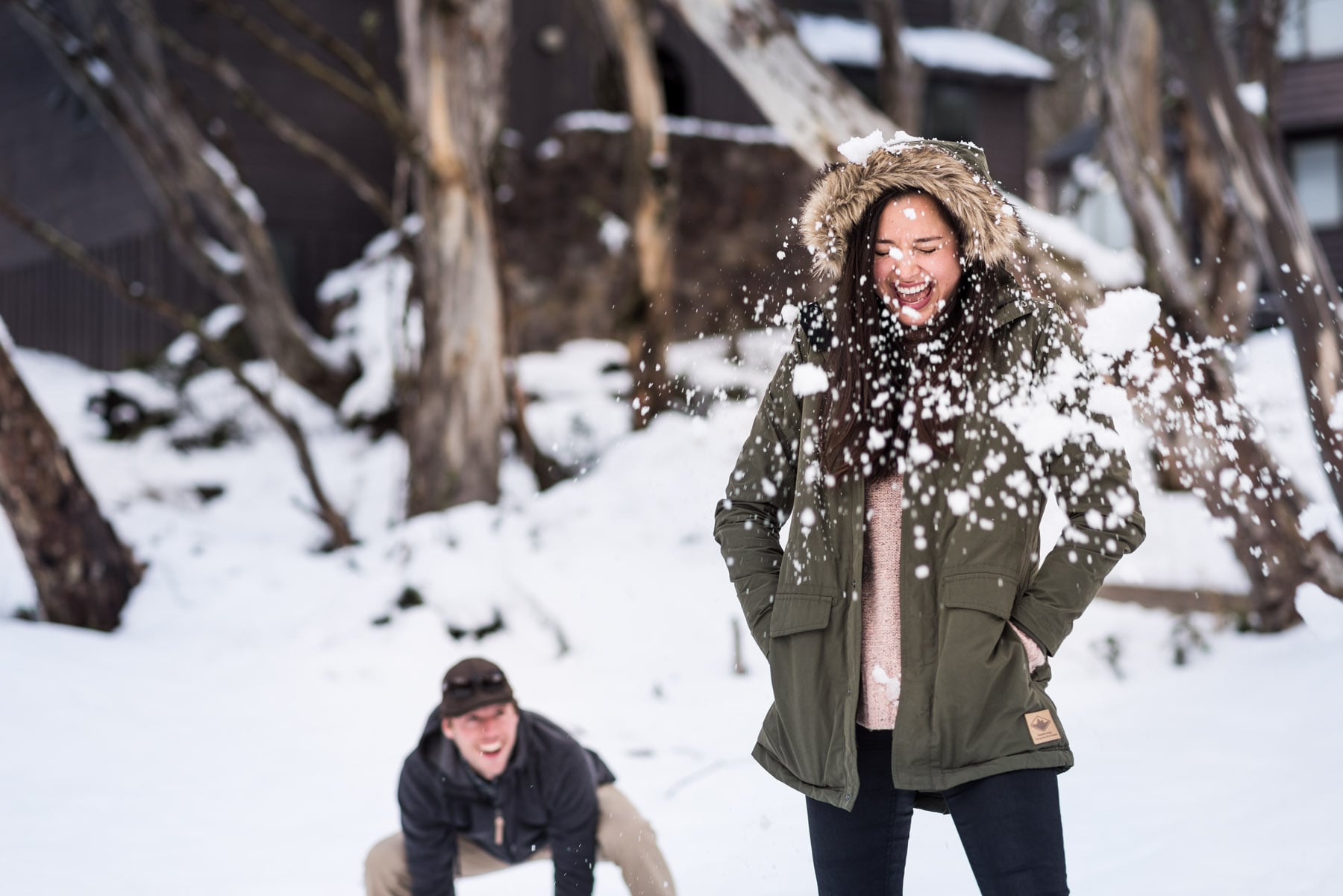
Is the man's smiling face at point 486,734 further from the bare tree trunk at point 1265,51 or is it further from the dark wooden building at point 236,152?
the dark wooden building at point 236,152

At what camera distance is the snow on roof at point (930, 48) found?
1712cm

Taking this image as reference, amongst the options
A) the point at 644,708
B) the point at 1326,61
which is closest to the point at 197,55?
the point at 644,708

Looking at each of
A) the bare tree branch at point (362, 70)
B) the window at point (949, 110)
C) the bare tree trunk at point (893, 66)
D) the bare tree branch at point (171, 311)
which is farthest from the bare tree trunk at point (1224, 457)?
the window at point (949, 110)

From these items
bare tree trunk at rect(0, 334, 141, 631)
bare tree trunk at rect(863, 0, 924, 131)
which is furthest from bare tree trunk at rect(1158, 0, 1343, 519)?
bare tree trunk at rect(863, 0, 924, 131)

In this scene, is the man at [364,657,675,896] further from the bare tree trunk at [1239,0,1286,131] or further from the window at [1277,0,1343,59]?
the window at [1277,0,1343,59]

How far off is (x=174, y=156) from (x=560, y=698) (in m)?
6.68

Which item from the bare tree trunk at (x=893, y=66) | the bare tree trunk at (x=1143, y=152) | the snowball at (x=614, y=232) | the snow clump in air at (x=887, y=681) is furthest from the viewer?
the snowball at (x=614, y=232)

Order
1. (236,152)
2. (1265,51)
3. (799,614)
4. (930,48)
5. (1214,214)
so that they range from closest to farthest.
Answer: (799,614), (1265,51), (1214,214), (236,152), (930,48)

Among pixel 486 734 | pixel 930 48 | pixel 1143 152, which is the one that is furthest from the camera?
pixel 930 48

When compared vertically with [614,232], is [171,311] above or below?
below

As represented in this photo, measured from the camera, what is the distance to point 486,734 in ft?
9.80

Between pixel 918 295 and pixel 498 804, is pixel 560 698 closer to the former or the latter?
pixel 498 804

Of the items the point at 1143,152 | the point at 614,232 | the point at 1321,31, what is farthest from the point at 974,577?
the point at 1321,31

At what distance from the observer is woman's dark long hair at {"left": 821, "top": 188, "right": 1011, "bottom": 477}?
2.01 m
